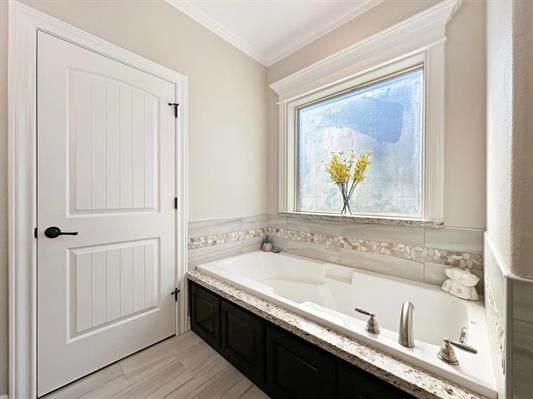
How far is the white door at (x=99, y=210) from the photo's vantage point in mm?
1257

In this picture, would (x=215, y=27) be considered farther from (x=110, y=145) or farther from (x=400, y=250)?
(x=400, y=250)

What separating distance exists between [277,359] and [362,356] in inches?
20.5

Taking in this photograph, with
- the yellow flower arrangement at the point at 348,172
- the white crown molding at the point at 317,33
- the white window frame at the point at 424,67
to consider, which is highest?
the white crown molding at the point at 317,33

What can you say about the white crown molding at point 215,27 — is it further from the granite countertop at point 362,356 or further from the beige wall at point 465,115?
the granite countertop at point 362,356

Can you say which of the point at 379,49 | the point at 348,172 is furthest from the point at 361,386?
the point at 379,49

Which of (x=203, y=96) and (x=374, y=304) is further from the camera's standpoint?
(x=203, y=96)

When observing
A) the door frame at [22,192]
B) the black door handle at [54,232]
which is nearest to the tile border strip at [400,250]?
the black door handle at [54,232]

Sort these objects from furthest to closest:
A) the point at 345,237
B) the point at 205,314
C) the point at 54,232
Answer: the point at 345,237, the point at 205,314, the point at 54,232

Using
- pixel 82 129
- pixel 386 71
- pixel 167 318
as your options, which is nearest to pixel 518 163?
pixel 386 71

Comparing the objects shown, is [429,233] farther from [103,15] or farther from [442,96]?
[103,15]

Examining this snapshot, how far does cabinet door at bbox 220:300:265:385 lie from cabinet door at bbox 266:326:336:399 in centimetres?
7

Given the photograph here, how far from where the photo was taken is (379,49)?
1.73 metres

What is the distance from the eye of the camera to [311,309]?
120 cm

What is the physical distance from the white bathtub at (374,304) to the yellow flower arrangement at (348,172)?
658 mm
